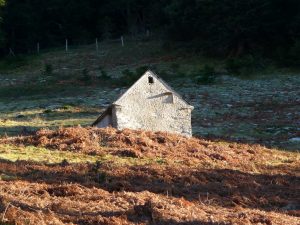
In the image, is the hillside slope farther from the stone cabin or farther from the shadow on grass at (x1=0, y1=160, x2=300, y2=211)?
the stone cabin

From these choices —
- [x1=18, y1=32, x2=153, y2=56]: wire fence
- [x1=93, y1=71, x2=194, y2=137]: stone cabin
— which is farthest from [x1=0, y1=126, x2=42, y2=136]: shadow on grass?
[x1=18, y1=32, x2=153, y2=56]: wire fence

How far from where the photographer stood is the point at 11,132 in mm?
22547

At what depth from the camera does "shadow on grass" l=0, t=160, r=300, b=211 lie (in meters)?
12.6

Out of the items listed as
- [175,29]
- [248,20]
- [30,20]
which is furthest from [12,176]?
[30,20]

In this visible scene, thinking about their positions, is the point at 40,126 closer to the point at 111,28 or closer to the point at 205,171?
the point at 205,171

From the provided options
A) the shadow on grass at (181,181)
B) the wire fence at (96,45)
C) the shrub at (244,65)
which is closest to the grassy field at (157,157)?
the shadow on grass at (181,181)

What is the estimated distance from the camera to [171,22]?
50.3 meters

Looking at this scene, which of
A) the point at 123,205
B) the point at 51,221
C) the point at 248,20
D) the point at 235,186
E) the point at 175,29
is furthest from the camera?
the point at 175,29

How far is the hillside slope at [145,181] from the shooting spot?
31.0 ft

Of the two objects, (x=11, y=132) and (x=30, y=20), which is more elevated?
(x=30, y=20)

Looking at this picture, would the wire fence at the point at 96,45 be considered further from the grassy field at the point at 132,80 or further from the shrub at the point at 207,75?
the shrub at the point at 207,75

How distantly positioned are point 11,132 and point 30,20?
4282cm

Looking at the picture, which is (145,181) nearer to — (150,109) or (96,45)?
(150,109)

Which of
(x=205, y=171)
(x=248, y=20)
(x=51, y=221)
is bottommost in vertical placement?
(x=205, y=171)
